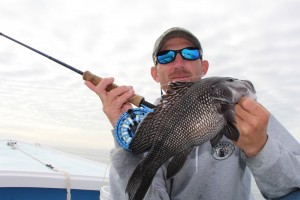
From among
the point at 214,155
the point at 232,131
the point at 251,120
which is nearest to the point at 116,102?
the point at 232,131

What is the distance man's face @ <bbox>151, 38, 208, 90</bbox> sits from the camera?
12.3 feet

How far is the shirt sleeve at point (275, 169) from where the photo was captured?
2.42 m

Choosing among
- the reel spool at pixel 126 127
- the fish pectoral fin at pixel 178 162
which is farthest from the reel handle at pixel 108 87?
the fish pectoral fin at pixel 178 162

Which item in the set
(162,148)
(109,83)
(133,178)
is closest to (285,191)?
(162,148)

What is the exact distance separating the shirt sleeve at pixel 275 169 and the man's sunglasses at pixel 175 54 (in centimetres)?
160

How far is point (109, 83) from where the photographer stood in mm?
2791

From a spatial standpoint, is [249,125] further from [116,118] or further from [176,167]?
[116,118]

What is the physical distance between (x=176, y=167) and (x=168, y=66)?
184 centimetres

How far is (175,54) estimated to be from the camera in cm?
377

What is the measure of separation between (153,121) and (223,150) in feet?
4.43

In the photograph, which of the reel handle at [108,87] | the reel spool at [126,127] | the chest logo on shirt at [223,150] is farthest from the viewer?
the chest logo on shirt at [223,150]

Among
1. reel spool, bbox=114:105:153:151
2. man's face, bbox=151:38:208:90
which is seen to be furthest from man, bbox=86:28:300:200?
reel spool, bbox=114:105:153:151

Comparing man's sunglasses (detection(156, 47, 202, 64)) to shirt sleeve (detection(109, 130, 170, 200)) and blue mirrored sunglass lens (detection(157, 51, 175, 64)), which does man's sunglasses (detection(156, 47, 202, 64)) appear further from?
shirt sleeve (detection(109, 130, 170, 200))

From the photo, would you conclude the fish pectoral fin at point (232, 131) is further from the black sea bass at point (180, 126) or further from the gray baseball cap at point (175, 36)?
the gray baseball cap at point (175, 36)
